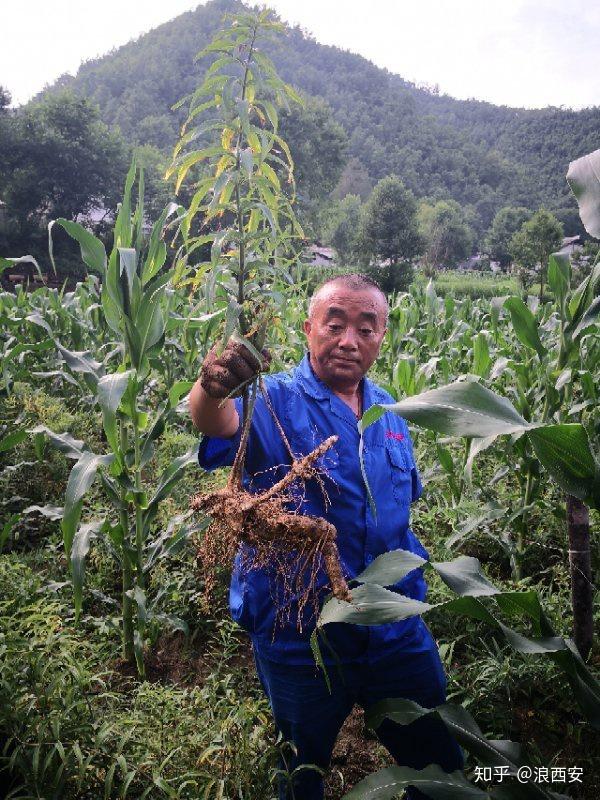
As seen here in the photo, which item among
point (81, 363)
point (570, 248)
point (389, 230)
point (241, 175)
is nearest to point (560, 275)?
point (241, 175)

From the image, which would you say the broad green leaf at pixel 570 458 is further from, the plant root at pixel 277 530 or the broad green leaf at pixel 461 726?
the broad green leaf at pixel 461 726

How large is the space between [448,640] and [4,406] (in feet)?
12.8

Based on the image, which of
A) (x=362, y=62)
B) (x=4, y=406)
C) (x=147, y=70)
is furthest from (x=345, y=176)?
(x=4, y=406)

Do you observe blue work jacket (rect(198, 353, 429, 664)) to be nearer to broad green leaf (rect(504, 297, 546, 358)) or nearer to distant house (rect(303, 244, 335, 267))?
distant house (rect(303, 244, 335, 267))

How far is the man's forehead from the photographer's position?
1.49 m

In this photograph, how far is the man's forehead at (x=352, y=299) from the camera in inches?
58.7

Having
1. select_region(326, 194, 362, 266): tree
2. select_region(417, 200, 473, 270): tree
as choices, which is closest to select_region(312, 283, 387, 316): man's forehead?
select_region(326, 194, 362, 266): tree

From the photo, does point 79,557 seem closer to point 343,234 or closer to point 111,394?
point 111,394

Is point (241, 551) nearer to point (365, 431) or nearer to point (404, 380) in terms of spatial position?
point (365, 431)

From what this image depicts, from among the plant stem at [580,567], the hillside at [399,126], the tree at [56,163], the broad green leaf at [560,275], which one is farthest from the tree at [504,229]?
the plant stem at [580,567]

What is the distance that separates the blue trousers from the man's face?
0.83m

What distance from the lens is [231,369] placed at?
3.68ft

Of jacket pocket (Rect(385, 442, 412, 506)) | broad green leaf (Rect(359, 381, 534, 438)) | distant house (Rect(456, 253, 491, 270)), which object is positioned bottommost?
jacket pocket (Rect(385, 442, 412, 506))

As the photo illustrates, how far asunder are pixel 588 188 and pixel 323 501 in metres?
0.97
